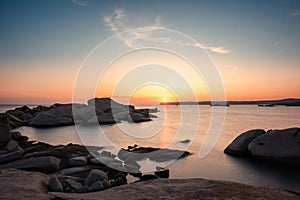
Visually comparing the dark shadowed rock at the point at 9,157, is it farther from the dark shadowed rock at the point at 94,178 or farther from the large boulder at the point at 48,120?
the large boulder at the point at 48,120

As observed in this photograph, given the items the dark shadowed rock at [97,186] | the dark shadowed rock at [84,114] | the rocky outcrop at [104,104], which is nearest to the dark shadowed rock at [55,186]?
the dark shadowed rock at [97,186]

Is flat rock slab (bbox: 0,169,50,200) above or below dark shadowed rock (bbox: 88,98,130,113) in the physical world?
below

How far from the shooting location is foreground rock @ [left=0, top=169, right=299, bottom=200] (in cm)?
806

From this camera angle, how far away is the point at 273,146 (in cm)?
1705

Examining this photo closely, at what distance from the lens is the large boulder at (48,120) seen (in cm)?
4578

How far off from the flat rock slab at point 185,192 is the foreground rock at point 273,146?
25.1 feet

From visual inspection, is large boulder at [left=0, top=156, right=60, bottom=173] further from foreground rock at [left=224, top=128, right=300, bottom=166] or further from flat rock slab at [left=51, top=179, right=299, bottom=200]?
foreground rock at [left=224, top=128, right=300, bottom=166]

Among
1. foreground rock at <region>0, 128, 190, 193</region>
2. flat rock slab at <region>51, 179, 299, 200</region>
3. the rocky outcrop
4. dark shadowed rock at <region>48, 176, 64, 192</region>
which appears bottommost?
foreground rock at <region>0, 128, 190, 193</region>

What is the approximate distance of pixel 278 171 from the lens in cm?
1448

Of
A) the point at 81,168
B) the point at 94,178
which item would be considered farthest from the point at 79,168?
the point at 94,178

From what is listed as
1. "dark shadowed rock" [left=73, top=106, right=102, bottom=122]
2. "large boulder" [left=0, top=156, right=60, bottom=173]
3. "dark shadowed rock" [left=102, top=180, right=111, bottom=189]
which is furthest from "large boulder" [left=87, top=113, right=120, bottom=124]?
A: "dark shadowed rock" [left=102, top=180, right=111, bottom=189]

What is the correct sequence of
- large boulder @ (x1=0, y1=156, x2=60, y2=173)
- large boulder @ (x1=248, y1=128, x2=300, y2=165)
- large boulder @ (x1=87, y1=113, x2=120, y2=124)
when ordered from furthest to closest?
large boulder @ (x1=87, y1=113, x2=120, y2=124), large boulder @ (x1=248, y1=128, x2=300, y2=165), large boulder @ (x1=0, y1=156, x2=60, y2=173)

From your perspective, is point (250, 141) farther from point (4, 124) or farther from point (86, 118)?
point (86, 118)

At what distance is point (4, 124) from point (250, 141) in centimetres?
2055
